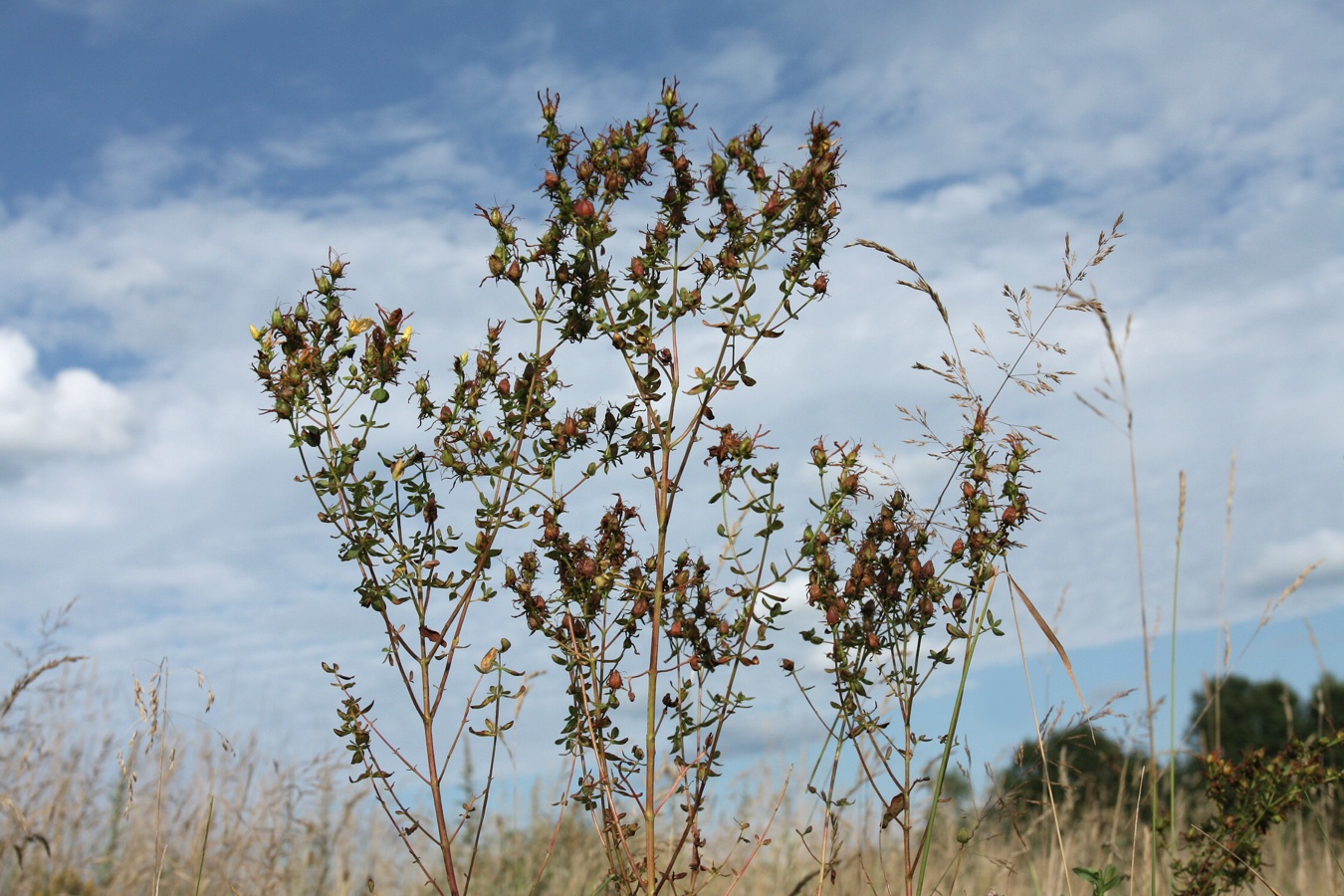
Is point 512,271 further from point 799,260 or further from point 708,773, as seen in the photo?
point 708,773

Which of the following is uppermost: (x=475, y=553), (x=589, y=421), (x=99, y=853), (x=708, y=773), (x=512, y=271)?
(x=512, y=271)

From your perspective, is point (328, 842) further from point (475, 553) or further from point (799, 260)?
point (799, 260)

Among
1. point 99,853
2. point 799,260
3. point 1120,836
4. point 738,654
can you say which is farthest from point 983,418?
point 99,853

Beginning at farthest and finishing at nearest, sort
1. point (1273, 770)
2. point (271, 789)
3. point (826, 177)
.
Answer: point (271, 789) → point (1273, 770) → point (826, 177)

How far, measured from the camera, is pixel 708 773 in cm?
232

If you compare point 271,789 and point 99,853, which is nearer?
point 271,789

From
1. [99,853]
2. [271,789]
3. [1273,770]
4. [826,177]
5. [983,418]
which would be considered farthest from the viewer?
[99,853]

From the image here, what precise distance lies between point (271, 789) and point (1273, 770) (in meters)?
4.71

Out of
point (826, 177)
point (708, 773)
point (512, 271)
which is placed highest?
point (826, 177)

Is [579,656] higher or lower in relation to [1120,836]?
higher

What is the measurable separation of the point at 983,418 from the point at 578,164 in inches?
43.0

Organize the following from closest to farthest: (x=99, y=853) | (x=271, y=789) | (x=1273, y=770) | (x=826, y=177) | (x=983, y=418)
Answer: (x=826, y=177) → (x=983, y=418) → (x=1273, y=770) → (x=271, y=789) → (x=99, y=853)

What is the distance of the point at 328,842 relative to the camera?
18.7 ft

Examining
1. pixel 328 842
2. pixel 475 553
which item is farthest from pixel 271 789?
pixel 475 553
